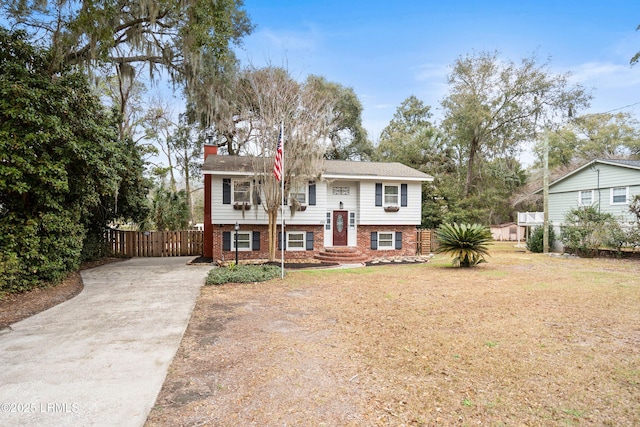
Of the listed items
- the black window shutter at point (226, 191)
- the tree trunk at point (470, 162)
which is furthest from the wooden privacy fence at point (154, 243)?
the tree trunk at point (470, 162)

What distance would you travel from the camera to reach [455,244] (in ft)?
37.2

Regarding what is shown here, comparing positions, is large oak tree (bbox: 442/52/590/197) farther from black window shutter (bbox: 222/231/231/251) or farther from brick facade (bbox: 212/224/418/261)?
black window shutter (bbox: 222/231/231/251)

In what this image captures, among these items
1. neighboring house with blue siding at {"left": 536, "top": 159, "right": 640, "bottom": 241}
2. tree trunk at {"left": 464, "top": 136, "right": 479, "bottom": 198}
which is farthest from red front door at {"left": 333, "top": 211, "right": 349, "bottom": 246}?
tree trunk at {"left": 464, "top": 136, "right": 479, "bottom": 198}

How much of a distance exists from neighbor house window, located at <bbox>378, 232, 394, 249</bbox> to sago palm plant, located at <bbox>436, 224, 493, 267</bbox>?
4099mm

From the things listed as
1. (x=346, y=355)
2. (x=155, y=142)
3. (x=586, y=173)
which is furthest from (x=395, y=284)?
(x=155, y=142)

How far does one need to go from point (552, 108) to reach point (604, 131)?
10538 millimetres

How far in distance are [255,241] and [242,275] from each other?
15.6 ft

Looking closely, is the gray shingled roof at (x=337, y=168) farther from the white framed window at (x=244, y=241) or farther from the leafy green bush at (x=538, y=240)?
the leafy green bush at (x=538, y=240)

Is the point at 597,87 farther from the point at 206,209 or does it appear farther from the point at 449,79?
the point at 206,209

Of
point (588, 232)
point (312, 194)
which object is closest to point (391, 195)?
point (312, 194)

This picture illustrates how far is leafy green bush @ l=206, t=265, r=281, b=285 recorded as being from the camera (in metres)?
8.94

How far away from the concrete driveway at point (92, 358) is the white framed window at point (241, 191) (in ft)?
21.0

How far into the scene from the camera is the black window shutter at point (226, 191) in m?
13.4


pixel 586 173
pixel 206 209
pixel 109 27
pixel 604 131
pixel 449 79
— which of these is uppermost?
pixel 449 79
